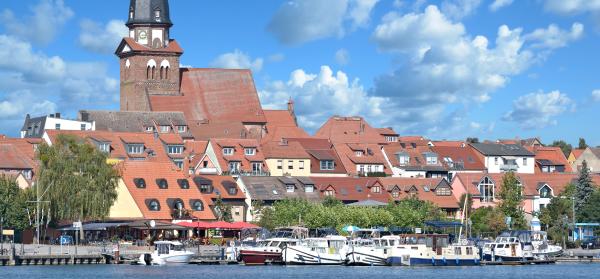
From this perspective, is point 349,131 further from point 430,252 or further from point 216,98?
point 430,252

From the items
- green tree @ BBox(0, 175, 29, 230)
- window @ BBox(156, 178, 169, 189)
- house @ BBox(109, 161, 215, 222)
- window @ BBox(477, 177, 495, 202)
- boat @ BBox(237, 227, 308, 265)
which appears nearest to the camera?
boat @ BBox(237, 227, 308, 265)

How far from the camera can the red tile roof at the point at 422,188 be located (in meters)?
151

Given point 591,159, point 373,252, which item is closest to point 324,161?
point 591,159

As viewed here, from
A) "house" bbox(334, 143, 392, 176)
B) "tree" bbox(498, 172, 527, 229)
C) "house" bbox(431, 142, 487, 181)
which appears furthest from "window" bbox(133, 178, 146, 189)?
"house" bbox(431, 142, 487, 181)

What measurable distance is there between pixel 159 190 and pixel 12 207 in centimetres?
1524

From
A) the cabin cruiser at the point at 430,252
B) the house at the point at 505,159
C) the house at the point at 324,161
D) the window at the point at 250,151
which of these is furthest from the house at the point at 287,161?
the cabin cruiser at the point at 430,252

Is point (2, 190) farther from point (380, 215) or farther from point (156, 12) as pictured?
point (156, 12)

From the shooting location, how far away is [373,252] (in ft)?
344

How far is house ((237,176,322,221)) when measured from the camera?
142875 mm

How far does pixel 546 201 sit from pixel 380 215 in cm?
3032

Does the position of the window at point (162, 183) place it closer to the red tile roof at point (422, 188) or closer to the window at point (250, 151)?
the red tile roof at point (422, 188)

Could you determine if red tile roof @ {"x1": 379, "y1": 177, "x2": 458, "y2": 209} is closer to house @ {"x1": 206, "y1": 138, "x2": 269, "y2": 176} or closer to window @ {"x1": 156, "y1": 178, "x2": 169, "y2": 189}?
house @ {"x1": 206, "y1": 138, "x2": 269, "y2": 176}

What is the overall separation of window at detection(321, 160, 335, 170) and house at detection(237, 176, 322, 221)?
40.7 feet

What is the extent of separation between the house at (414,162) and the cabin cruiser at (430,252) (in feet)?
204
